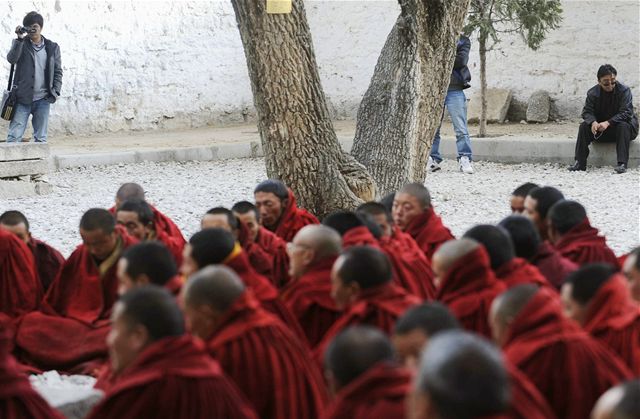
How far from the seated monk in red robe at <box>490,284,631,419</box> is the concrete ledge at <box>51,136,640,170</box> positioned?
9209mm

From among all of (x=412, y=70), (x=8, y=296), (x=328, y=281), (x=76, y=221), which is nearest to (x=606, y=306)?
(x=328, y=281)

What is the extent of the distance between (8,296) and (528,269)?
269 cm

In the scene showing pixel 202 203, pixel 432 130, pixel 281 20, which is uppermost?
pixel 281 20

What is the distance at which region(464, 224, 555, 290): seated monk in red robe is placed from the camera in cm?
441

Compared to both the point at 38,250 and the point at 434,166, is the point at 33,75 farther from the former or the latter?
the point at 38,250

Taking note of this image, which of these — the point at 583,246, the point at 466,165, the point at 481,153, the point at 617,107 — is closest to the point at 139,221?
the point at 583,246

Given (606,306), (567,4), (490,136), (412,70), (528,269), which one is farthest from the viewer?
(567,4)

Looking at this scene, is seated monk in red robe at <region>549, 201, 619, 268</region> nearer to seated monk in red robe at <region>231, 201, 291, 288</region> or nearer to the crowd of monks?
the crowd of monks

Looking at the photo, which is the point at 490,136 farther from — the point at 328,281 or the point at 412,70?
the point at 328,281

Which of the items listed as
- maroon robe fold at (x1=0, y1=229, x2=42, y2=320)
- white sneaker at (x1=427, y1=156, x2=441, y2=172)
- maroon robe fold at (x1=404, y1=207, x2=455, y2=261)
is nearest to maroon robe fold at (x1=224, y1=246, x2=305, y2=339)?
maroon robe fold at (x1=0, y1=229, x2=42, y2=320)

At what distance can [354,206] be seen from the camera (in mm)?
8406

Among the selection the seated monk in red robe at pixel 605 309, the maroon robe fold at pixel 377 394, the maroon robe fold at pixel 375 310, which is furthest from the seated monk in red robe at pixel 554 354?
the maroon robe fold at pixel 377 394

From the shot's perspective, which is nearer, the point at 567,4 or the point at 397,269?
the point at 397,269

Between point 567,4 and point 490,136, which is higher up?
point 567,4
